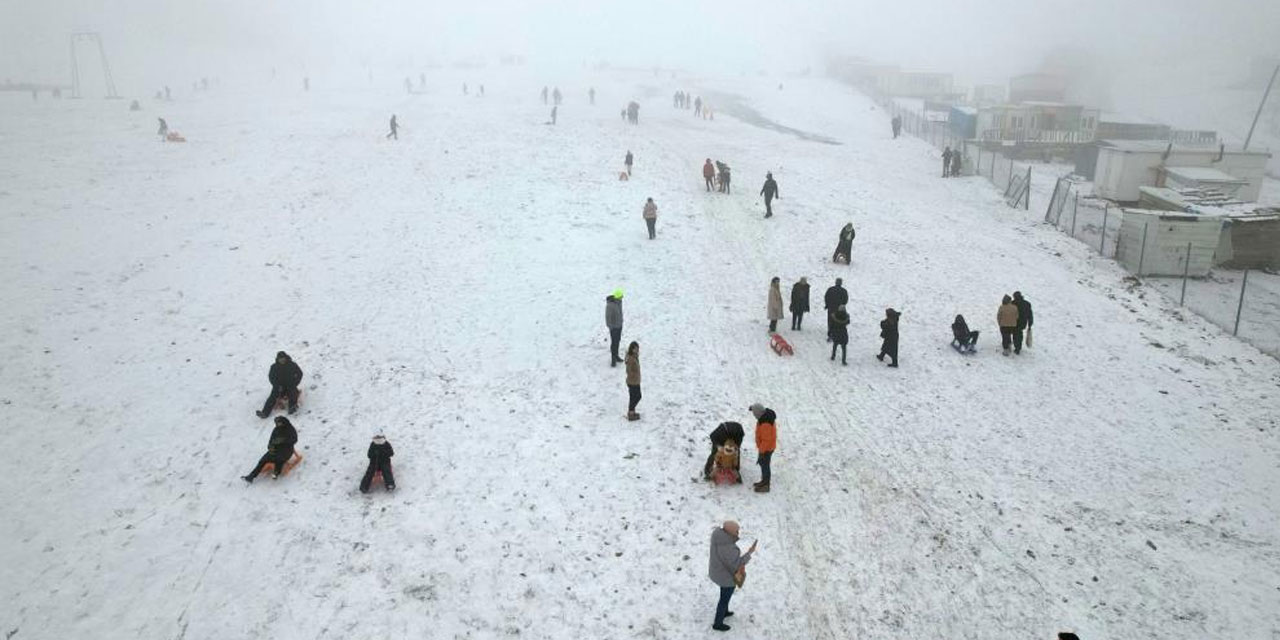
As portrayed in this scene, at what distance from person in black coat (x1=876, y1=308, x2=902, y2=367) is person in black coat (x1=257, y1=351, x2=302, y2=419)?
14.4 m

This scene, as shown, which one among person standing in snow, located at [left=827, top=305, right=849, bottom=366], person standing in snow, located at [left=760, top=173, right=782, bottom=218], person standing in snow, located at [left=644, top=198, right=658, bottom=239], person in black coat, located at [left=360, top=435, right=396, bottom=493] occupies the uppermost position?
person standing in snow, located at [left=760, top=173, right=782, bottom=218]

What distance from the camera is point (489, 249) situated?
2520 centimetres

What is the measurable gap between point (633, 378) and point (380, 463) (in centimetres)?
519

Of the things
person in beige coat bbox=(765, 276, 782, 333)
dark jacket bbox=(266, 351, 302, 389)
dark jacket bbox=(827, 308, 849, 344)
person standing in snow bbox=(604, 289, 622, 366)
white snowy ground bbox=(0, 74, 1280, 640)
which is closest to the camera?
white snowy ground bbox=(0, 74, 1280, 640)

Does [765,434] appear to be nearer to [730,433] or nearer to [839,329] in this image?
[730,433]

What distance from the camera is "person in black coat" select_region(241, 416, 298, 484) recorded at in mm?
12695

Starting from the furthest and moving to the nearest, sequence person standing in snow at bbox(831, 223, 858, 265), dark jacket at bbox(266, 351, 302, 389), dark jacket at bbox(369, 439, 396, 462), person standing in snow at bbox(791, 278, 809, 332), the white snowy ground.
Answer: person standing in snow at bbox(831, 223, 858, 265)
person standing in snow at bbox(791, 278, 809, 332)
dark jacket at bbox(266, 351, 302, 389)
dark jacket at bbox(369, 439, 396, 462)
the white snowy ground

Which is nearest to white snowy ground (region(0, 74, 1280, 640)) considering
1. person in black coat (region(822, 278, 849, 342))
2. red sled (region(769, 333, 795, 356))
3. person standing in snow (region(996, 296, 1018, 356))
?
red sled (region(769, 333, 795, 356))

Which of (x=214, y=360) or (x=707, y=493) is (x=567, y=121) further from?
(x=707, y=493)

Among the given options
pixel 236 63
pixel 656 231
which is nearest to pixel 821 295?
pixel 656 231

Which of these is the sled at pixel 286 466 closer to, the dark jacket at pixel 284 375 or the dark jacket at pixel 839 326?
the dark jacket at pixel 284 375

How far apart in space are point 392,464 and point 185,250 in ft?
54.7

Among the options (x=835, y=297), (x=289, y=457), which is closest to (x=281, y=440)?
(x=289, y=457)

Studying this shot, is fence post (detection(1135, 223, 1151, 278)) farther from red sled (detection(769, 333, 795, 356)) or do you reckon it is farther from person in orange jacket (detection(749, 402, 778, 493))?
person in orange jacket (detection(749, 402, 778, 493))
